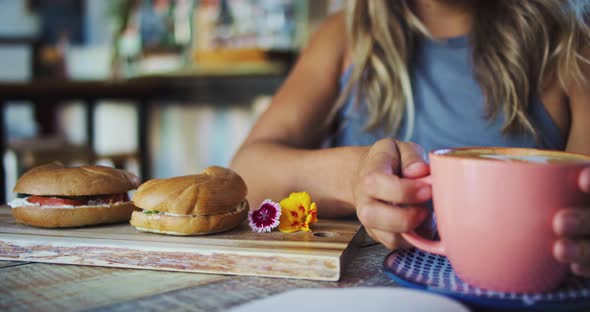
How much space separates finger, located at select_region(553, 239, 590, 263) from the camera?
450mm

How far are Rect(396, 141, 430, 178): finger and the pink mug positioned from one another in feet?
0.14

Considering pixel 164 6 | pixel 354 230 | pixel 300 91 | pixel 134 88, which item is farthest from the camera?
pixel 164 6

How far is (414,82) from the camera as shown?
3.96ft

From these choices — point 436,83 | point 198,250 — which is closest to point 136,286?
point 198,250

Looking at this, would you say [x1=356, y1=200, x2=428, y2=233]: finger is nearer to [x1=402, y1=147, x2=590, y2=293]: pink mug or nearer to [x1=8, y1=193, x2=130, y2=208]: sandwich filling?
[x1=402, y1=147, x2=590, y2=293]: pink mug

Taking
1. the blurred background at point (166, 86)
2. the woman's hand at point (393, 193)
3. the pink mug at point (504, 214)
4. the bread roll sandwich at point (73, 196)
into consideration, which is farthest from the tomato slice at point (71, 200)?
the blurred background at point (166, 86)

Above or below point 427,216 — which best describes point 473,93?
above

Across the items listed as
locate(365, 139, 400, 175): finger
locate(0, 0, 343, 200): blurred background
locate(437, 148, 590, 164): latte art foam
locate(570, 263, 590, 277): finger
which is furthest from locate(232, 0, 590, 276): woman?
locate(0, 0, 343, 200): blurred background

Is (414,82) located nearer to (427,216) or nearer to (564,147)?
(564,147)

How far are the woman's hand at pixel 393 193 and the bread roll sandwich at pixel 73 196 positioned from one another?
34 cm

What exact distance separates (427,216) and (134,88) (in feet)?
10.3

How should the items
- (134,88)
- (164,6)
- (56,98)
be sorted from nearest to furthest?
(56,98)
(134,88)
(164,6)

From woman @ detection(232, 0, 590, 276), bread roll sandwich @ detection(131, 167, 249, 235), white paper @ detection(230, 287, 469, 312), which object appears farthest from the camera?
woman @ detection(232, 0, 590, 276)

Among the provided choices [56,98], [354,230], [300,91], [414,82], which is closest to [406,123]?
[414,82]
